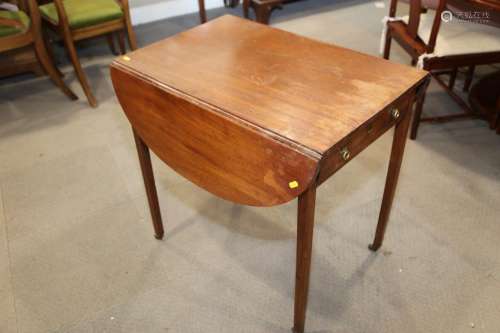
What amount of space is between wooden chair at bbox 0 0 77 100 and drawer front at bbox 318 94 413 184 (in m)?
1.92

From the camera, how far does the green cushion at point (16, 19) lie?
212 centimetres

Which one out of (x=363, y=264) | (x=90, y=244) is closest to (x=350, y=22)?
(x=363, y=264)

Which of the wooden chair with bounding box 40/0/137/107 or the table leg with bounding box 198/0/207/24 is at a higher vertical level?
the wooden chair with bounding box 40/0/137/107

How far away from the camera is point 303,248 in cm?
106

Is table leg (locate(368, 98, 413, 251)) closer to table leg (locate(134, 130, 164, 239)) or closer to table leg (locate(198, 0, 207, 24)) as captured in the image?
table leg (locate(134, 130, 164, 239))

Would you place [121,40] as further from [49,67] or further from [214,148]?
[214,148]

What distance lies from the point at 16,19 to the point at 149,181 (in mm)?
1399

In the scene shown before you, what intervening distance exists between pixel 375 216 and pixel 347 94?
78cm

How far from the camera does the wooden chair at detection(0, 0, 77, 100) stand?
2.14 m

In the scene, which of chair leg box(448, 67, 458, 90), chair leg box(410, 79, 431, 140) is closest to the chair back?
chair leg box(410, 79, 431, 140)

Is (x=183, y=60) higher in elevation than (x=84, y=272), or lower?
higher

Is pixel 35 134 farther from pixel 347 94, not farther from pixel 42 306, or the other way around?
pixel 347 94

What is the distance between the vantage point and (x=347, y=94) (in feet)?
3.50

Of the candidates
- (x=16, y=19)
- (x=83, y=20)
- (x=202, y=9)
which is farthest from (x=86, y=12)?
(x=202, y=9)
